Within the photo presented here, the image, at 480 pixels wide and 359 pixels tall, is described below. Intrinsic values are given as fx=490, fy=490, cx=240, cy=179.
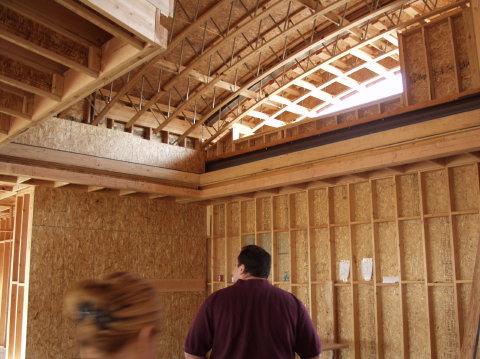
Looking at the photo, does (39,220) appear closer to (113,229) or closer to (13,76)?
(113,229)

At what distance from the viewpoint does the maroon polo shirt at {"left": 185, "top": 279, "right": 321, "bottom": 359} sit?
2.95m

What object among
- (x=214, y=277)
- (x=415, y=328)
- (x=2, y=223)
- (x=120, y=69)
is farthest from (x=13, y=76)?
(x=2, y=223)

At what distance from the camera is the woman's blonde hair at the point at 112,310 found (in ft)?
3.78

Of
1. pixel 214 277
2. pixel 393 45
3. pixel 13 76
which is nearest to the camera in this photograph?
pixel 13 76

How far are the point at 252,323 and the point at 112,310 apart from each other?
1.94 meters

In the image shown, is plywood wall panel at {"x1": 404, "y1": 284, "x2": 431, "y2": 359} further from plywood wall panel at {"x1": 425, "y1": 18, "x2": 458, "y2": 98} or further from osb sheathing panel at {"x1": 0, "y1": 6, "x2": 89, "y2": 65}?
osb sheathing panel at {"x1": 0, "y1": 6, "x2": 89, "y2": 65}

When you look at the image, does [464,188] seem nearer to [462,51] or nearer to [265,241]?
[462,51]

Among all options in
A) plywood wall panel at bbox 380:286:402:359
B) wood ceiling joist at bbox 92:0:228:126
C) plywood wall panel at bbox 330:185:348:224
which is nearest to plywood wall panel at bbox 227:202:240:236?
plywood wall panel at bbox 330:185:348:224

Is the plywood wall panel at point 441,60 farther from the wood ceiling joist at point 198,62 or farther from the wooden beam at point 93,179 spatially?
the wooden beam at point 93,179

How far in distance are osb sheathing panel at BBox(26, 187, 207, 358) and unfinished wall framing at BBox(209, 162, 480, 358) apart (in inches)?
75.5

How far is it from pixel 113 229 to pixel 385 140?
565 cm

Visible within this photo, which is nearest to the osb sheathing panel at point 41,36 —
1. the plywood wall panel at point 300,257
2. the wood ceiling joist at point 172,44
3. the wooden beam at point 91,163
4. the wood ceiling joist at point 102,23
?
the wood ceiling joist at point 102,23

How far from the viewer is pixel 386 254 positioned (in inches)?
331

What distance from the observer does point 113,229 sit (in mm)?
10031
